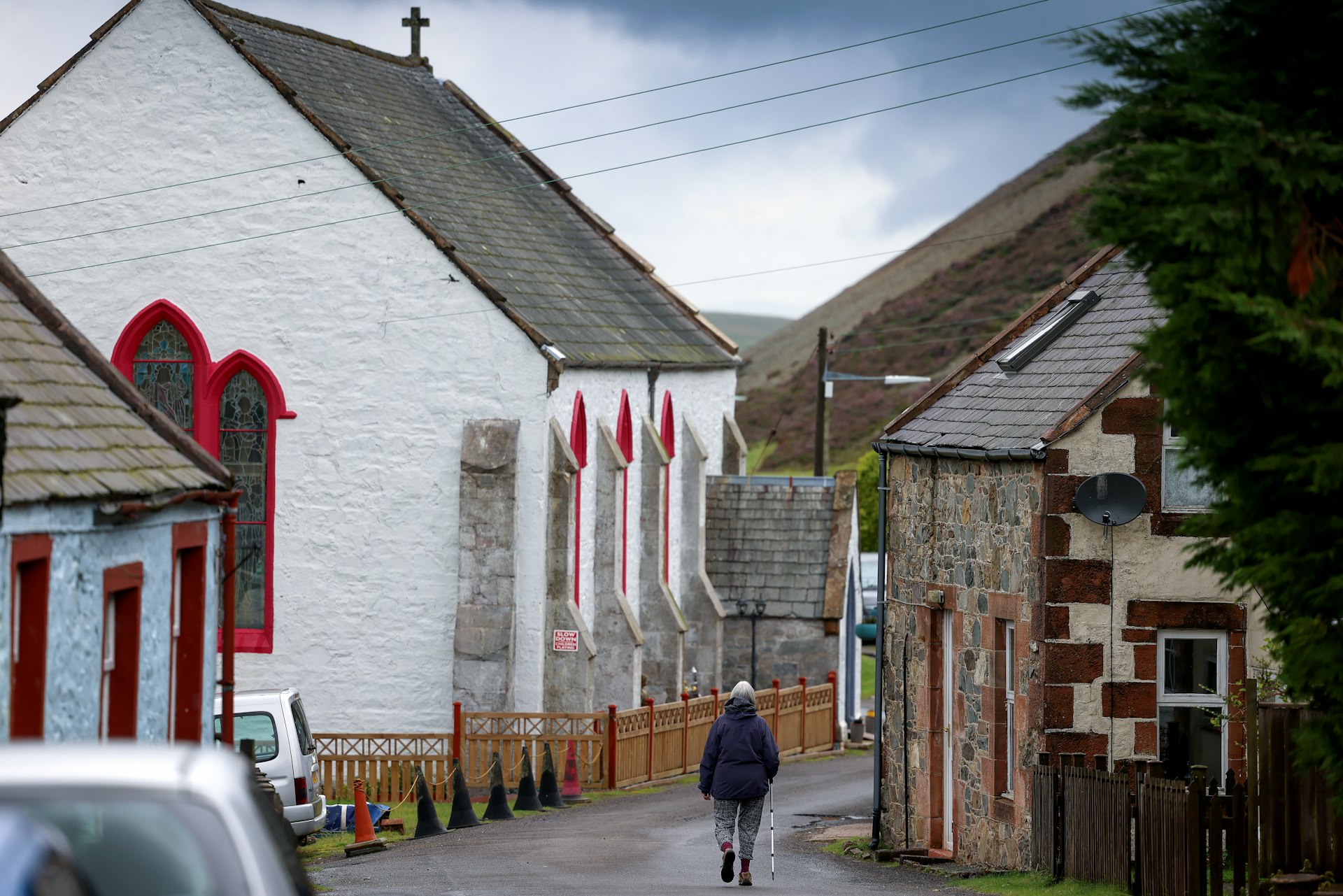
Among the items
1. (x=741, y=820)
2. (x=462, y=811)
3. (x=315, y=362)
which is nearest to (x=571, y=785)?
→ (x=462, y=811)

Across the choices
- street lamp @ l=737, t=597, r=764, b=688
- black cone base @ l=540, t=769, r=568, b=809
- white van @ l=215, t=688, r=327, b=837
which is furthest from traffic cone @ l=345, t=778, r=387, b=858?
street lamp @ l=737, t=597, r=764, b=688

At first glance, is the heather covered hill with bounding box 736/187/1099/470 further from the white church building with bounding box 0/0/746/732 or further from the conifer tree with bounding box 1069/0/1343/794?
the conifer tree with bounding box 1069/0/1343/794

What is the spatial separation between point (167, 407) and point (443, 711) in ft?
19.4

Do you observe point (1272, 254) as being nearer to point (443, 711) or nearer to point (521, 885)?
point (521, 885)

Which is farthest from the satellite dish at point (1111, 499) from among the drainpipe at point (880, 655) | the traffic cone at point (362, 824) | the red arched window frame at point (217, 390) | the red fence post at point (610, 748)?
the red arched window frame at point (217, 390)

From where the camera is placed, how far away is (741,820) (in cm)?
1539

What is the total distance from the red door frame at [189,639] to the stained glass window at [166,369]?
13.1m

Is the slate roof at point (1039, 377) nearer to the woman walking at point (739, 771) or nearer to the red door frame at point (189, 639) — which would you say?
the woman walking at point (739, 771)

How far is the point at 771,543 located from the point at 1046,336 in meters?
16.9

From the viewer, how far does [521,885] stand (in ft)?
48.3

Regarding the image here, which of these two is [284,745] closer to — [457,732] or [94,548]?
[457,732]

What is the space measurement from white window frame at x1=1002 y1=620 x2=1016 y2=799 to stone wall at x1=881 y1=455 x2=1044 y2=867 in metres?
0.05

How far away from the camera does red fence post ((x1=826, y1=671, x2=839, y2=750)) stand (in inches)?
1297

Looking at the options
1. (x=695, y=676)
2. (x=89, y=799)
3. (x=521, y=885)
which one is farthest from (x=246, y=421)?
(x=89, y=799)
